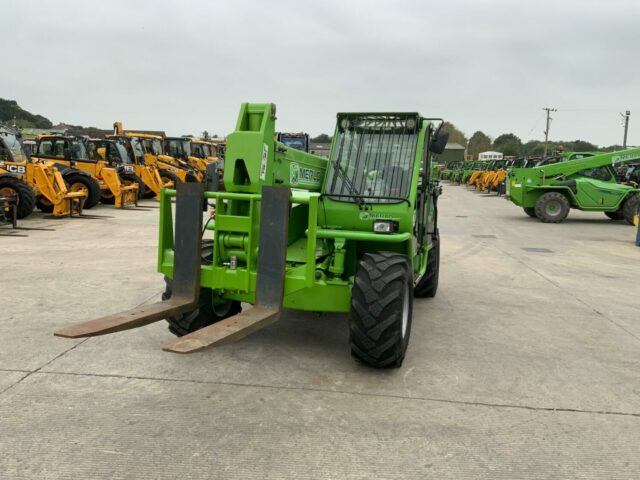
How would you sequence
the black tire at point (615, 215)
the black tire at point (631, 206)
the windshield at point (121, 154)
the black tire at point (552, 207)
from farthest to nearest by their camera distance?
the windshield at point (121, 154)
the black tire at point (615, 215)
the black tire at point (552, 207)
the black tire at point (631, 206)

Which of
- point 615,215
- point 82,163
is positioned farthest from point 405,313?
point 615,215

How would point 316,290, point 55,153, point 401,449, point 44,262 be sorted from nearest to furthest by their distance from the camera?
point 401,449 → point 316,290 → point 44,262 → point 55,153

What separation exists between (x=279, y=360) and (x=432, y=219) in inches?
123

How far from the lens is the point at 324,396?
3930 millimetres

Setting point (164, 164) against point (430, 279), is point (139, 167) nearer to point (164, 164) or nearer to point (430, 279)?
point (164, 164)

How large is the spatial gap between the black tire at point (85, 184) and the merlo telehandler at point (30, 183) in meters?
1.47

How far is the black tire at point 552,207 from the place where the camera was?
17.2 meters

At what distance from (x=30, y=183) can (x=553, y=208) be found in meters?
15.3

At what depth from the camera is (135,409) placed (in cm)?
363

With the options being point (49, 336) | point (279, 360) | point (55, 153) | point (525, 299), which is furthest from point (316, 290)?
point (55, 153)

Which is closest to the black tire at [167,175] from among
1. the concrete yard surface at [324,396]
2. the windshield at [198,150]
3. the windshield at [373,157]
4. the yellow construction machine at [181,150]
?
the yellow construction machine at [181,150]

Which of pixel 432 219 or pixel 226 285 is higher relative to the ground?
pixel 432 219

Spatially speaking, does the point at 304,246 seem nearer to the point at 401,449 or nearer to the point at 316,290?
the point at 316,290

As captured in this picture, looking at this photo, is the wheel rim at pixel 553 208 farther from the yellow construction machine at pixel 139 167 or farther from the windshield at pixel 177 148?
the windshield at pixel 177 148
